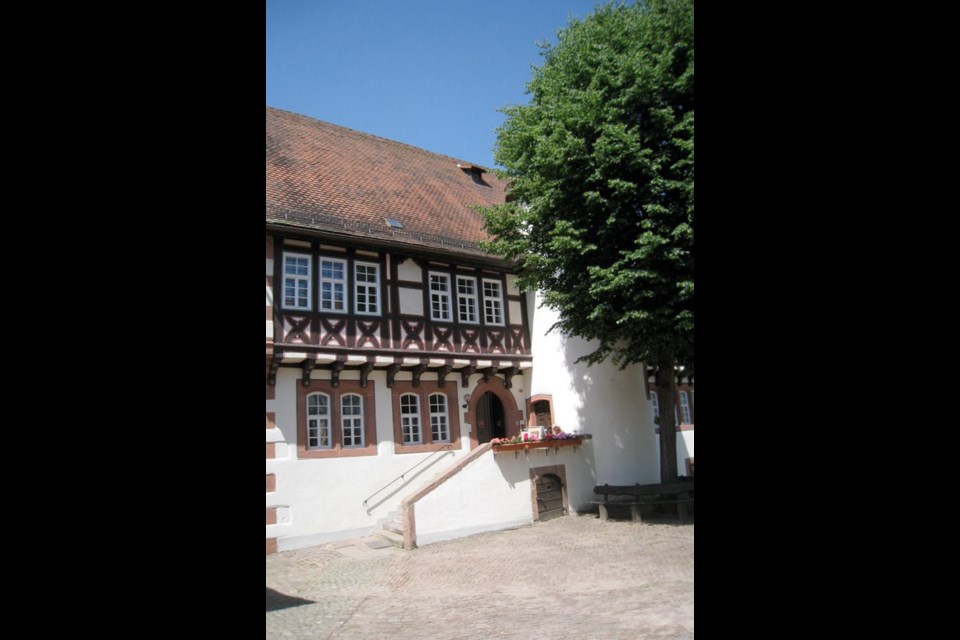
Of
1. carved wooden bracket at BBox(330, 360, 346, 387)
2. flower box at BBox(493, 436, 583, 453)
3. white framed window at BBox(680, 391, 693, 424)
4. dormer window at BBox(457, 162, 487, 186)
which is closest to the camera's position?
carved wooden bracket at BBox(330, 360, 346, 387)

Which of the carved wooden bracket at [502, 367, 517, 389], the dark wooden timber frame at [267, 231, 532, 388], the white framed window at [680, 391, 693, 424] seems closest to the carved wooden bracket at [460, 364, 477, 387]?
the dark wooden timber frame at [267, 231, 532, 388]

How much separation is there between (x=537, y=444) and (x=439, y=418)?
276cm

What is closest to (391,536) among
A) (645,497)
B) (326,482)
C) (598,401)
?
(326,482)

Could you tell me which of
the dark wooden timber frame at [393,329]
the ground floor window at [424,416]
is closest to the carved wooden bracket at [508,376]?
the dark wooden timber frame at [393,329]

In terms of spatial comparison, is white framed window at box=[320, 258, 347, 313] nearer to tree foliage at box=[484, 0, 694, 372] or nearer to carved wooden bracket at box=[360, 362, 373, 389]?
carved wooden bracket at box=[360, 362, 373, 389]

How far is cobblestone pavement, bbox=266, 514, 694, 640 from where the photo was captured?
23.9 ft

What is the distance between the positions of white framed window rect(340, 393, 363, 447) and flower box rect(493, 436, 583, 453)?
10.9 feet

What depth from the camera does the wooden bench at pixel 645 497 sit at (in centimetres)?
1452

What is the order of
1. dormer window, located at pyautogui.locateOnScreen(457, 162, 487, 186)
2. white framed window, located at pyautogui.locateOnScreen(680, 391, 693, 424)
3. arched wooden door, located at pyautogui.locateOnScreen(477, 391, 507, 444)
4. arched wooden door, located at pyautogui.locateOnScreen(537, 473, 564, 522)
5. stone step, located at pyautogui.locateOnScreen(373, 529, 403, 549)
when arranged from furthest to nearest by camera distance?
dormer window, located at pyautogui.locateOnScreen(457, 162, 487, 186)
white framed window, located at pyautogui.locateOnScreen(680, 391, 693, 424)
arched wooden door, located at pyautogui.locateOnScreen(477, 391, 507, 444)
arched wooden door, located at pyautogui.locateOnScreen(537, 473, 564, 522)
stone step, located at pyautogui.locateOnScreen(373, 529, 403, 549)

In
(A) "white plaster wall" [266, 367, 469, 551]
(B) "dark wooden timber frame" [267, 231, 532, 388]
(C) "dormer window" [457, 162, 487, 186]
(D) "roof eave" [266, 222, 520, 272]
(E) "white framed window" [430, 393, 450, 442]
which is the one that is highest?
(C) "dormer window" [457, 162, 487, 186]

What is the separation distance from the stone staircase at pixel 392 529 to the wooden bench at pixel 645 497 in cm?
490
